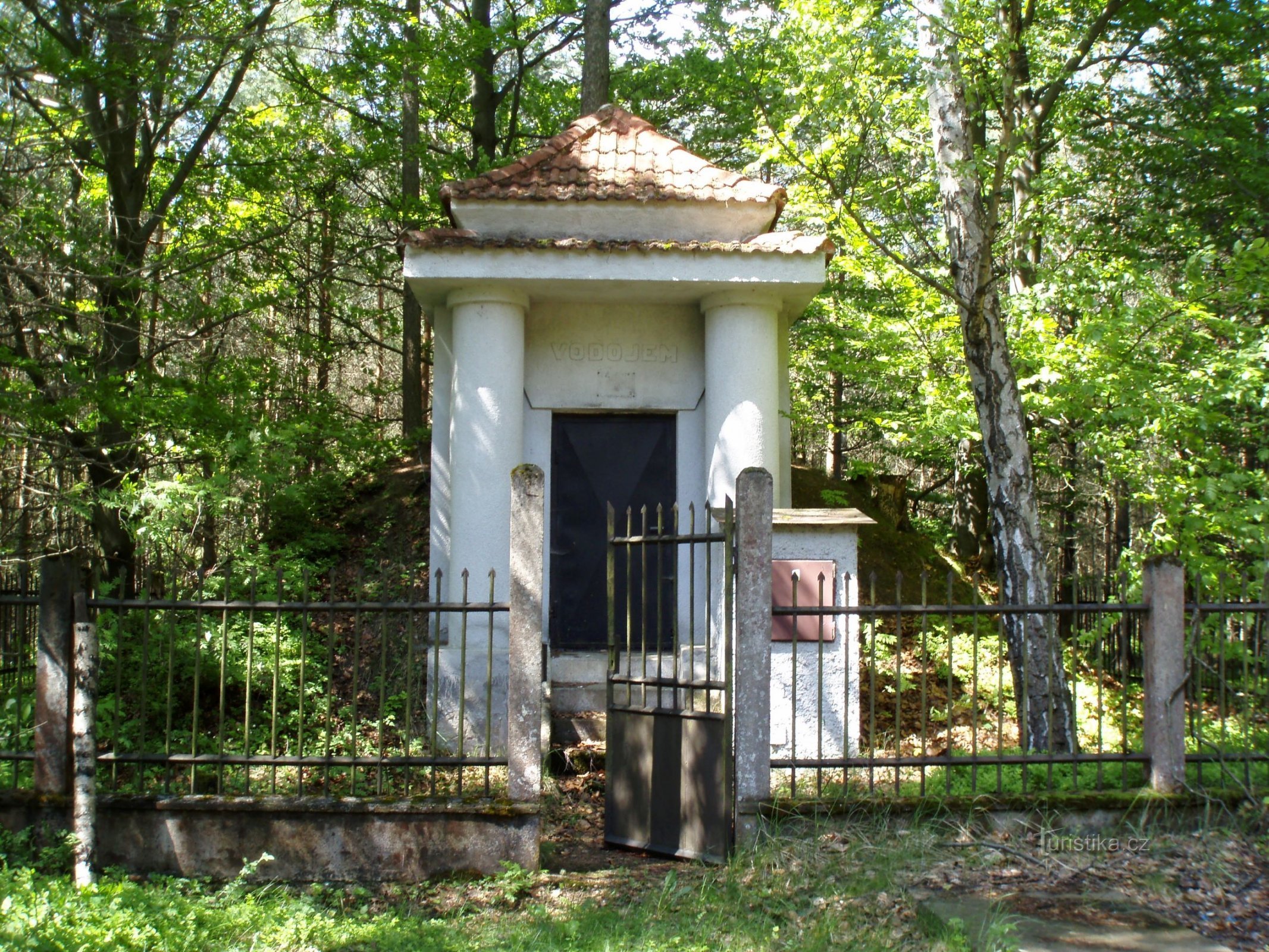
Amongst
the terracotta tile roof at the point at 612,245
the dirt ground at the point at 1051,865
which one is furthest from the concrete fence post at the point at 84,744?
the terracotta tile roof at the point at 612,245

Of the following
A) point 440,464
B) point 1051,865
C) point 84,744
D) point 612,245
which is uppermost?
point 612,245

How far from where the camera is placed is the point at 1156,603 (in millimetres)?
5691

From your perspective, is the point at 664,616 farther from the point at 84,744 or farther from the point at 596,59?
the point at 596,59

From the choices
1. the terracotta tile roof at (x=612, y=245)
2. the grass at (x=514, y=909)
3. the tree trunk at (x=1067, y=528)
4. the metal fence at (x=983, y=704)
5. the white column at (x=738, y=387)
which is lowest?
the grass at (x=514, y=909)

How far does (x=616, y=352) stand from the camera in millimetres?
9273

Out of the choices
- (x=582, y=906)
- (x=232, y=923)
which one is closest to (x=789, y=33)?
(x=582, y=906)

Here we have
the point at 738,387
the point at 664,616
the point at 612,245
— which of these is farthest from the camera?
the point at 664,616

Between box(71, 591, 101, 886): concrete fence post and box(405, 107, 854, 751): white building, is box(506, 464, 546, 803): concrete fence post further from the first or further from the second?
box(405, 107, 854, 751): white building

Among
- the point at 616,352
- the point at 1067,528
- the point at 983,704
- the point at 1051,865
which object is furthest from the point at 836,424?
the point at 1051,865

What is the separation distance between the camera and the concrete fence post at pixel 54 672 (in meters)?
5.52

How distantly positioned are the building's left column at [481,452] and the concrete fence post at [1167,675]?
190 inches

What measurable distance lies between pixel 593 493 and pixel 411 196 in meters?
7.36

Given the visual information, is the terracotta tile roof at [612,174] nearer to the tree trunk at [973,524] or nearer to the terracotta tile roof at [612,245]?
the terracotta tile roof at [612,245]

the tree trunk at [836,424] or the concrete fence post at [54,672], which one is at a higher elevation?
the tree trunk at [836,424]
